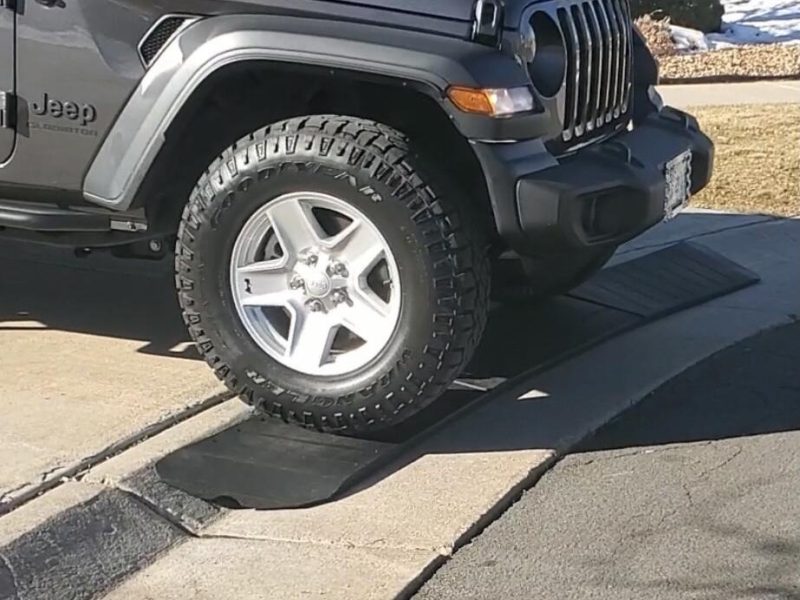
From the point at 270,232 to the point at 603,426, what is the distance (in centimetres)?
128

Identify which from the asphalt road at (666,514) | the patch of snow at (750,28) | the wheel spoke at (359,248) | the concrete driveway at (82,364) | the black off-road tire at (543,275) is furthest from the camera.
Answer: the patch of snow at (750,28)

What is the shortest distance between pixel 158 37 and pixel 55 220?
732 mm

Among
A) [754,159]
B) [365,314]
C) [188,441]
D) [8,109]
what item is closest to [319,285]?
[365,314]

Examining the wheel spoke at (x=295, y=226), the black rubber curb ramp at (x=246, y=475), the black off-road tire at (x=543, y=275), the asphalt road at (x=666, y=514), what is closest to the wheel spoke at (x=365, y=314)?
the wheel spoke at (x=295, y=226)

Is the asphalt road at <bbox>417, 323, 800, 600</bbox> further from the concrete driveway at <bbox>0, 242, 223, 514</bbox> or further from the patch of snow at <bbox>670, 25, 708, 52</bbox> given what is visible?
the patch of snow at <bbox>670, 25, 708, 52</bbox>

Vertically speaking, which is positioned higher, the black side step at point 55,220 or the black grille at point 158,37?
the black grille at point 158,37

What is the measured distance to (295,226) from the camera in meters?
4.52

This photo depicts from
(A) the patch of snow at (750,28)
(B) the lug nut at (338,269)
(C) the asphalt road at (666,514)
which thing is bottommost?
(A) the patch of snow at (750,28)

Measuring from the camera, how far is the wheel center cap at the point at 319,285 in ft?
14.8

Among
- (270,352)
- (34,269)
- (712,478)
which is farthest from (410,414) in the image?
(34,269)

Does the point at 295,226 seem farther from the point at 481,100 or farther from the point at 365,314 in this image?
the point at 481,100

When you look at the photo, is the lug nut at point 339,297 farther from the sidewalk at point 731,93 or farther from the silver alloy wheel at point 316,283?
the sidewalk at point 731,93

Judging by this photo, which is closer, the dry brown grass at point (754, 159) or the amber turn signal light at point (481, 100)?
the amber turn signal light at point (481, 100)

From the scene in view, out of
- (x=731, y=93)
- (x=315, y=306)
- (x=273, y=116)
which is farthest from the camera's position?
(x=731, y=93)
